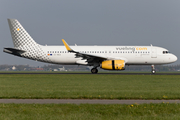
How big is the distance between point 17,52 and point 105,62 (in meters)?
14.2

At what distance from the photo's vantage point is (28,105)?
1101 centimetres

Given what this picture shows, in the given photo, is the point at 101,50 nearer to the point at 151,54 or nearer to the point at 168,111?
the point at 151,54

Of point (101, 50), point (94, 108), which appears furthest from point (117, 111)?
point (101, 50)

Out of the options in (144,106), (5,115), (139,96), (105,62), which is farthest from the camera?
(105,62)

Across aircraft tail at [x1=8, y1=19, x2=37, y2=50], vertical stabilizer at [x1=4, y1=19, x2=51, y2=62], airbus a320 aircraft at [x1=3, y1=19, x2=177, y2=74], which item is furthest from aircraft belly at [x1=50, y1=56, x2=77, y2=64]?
aircraft tail at [x1=8, y1=19, x2=37, y2=50]

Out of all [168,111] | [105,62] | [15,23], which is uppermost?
[15,23]

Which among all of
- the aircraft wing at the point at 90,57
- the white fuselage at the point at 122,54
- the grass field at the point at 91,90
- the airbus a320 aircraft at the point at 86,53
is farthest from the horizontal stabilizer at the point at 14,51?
the grass field at the point at 91,90

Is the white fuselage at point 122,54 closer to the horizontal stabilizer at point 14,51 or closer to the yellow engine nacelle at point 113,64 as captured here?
the yellow engine nacelle at point 113,64

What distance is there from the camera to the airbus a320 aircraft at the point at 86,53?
40438 mm

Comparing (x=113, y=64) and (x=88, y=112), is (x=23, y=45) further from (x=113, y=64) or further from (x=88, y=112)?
(x=88, y=112)

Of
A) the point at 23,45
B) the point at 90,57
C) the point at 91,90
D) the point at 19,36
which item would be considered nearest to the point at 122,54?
the point at 90,57

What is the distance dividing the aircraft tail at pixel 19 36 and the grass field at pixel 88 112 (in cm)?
3167

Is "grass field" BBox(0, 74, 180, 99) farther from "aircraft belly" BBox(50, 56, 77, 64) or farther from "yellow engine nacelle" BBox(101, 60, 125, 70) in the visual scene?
"aircraft belly" BBox(50, 56, 77, 64)

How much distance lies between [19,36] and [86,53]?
1141 cm
